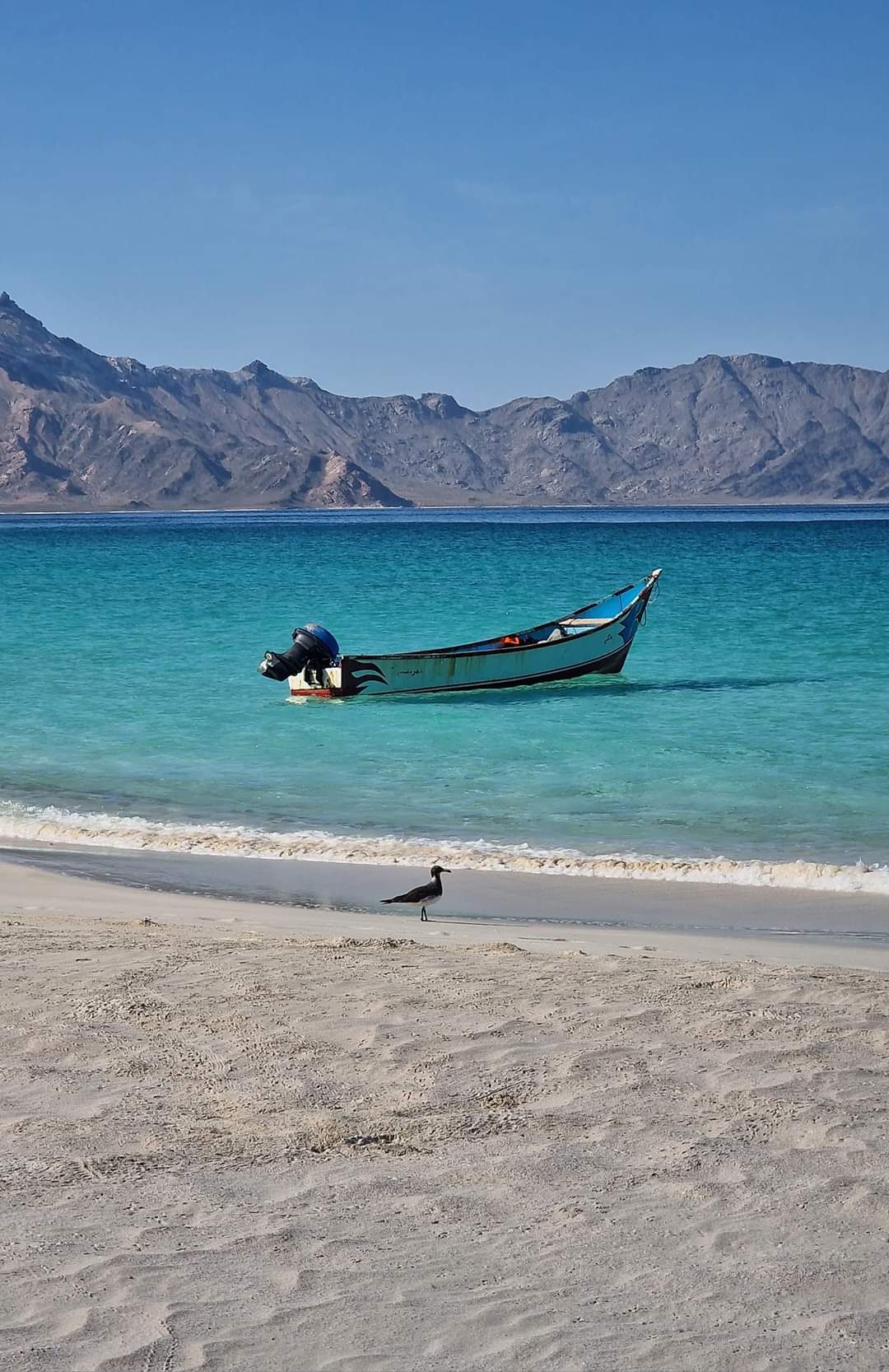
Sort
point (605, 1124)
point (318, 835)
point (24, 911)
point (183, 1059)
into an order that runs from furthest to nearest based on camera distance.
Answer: point (318, 835) < point (24, 911) < point (183, 1059) < point (605, 1124)

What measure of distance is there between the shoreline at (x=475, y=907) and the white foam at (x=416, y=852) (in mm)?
290

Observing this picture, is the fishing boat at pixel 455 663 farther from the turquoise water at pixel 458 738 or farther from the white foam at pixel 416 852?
the white foam at pixel 416 852

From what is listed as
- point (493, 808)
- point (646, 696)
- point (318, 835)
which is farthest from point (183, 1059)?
point (646, 696)

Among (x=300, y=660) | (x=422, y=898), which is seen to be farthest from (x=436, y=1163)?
(x=300, y=660)

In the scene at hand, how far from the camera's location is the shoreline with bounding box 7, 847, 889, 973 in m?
10.2

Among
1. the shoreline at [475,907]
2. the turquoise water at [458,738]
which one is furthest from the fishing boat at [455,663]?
the shoreline at [475,907]

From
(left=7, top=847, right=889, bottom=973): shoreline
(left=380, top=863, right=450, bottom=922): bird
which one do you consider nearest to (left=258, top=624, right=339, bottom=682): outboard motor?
(left=7, top=847, right=889, bottom=973): shoreline

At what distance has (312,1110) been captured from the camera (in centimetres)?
605

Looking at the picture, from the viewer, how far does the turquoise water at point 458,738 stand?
1509 cm

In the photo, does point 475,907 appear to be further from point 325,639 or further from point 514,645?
point 514,645

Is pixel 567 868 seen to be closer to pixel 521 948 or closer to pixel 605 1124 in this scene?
pixel 521 948

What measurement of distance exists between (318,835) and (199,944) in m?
5.41

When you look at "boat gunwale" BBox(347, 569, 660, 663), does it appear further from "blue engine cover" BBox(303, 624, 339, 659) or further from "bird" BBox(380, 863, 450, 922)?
"bird" BBox(380, 863, 450, 922)

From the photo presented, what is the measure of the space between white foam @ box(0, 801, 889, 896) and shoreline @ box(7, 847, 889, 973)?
0.95ft
